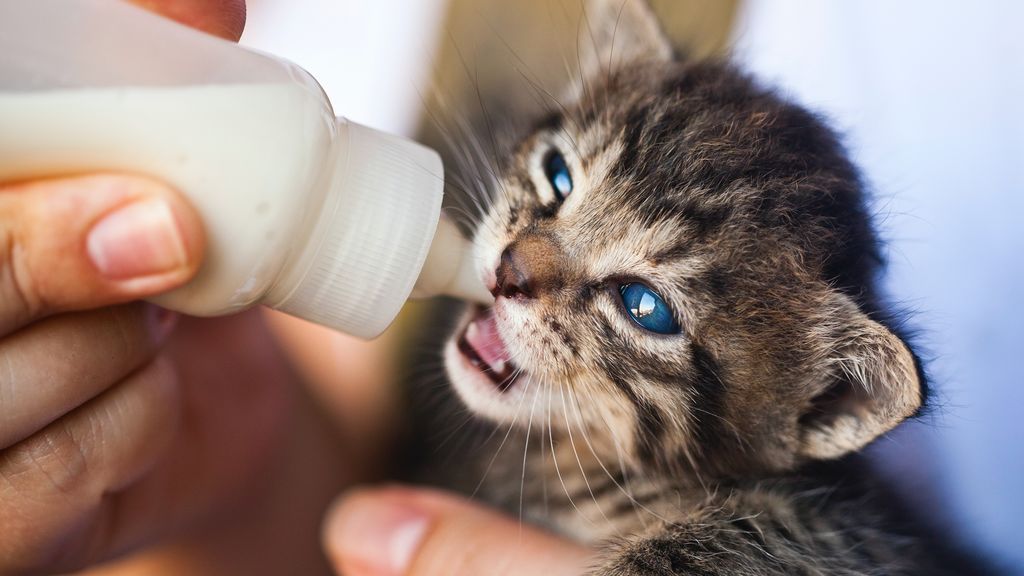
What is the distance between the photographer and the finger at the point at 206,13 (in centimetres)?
64

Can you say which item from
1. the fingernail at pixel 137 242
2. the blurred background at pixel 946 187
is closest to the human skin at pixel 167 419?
the fingernail at pixel 137 242

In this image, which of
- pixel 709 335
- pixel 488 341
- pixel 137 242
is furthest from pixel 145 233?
pixel 709 335

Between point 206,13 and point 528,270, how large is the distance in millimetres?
367

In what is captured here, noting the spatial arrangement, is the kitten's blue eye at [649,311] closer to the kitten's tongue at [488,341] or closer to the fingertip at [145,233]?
the kitten's tongue at [488,341]

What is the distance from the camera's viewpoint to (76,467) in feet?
2.29

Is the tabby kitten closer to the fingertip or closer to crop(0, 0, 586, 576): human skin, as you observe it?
crop(0, 0, 586, 576): human skin

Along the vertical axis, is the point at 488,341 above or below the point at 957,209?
below

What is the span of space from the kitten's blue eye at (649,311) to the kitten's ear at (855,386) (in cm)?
15

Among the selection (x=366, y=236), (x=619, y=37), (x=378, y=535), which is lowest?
(x=378, y=535)

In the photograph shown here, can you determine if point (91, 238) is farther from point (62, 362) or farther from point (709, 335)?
point (709, 335)

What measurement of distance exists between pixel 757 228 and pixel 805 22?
30 centimetres

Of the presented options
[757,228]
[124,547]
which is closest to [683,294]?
[757,228]

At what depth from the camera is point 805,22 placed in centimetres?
83

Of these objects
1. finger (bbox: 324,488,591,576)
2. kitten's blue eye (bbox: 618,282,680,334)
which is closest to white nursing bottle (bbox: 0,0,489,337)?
kitten's blue eye (bbox: 618,282,680,334)
